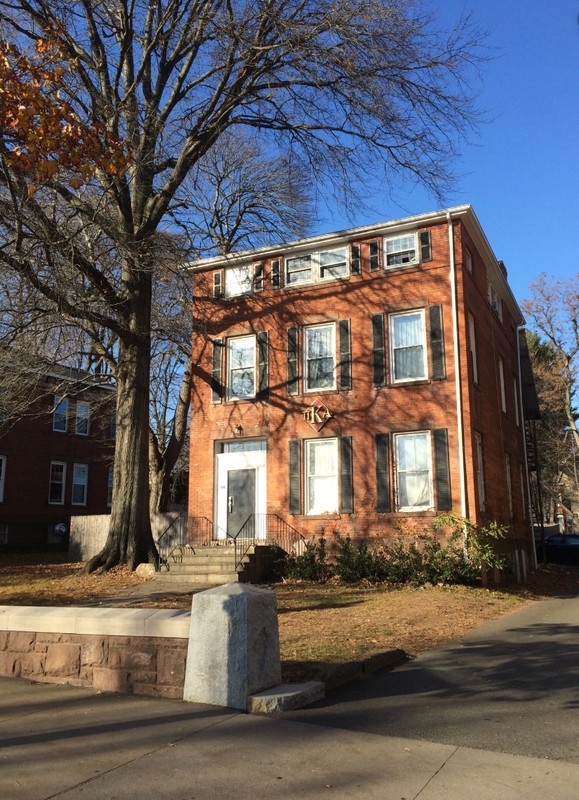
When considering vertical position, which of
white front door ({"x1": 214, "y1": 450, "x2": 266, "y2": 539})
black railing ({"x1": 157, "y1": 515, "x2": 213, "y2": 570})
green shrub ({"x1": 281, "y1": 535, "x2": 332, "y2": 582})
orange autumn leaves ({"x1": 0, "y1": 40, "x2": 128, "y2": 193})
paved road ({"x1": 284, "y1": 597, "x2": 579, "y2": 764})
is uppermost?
orange autumn leaves ({"x1": 0, "y1": 40, "x2": 128, "y2": 193})

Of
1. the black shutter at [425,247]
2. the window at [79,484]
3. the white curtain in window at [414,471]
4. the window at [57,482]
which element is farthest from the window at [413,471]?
the window at [79,484]

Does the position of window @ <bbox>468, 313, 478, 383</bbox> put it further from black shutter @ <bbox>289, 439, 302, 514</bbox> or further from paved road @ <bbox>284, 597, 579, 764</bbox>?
paved road @ <bbox>284, 597, 579, 764</bbox>

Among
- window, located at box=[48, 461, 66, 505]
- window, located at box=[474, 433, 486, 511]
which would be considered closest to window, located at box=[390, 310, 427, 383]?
window, located at box=[474, 433, 486, 511]

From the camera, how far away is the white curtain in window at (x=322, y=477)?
1772 centimetres

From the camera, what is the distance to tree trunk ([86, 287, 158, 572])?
16.0m

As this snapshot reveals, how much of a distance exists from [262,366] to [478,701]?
13.9 meters

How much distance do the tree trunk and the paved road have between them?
927 cm

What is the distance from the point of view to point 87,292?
14.7m

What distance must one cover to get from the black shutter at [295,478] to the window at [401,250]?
5.32 metres

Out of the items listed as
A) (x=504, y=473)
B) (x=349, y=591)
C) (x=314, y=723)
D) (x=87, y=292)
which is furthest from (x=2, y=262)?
(x=504, y=473)

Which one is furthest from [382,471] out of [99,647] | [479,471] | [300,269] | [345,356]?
[99,647]

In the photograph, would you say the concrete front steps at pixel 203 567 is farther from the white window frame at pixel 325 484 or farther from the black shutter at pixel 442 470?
the black shutter at pixel 442 470

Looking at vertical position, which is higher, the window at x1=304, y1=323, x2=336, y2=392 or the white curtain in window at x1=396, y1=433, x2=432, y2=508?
the window at x1=304, y1=323, x2=336, y2=392

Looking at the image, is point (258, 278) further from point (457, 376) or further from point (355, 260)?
point (457, 376)
